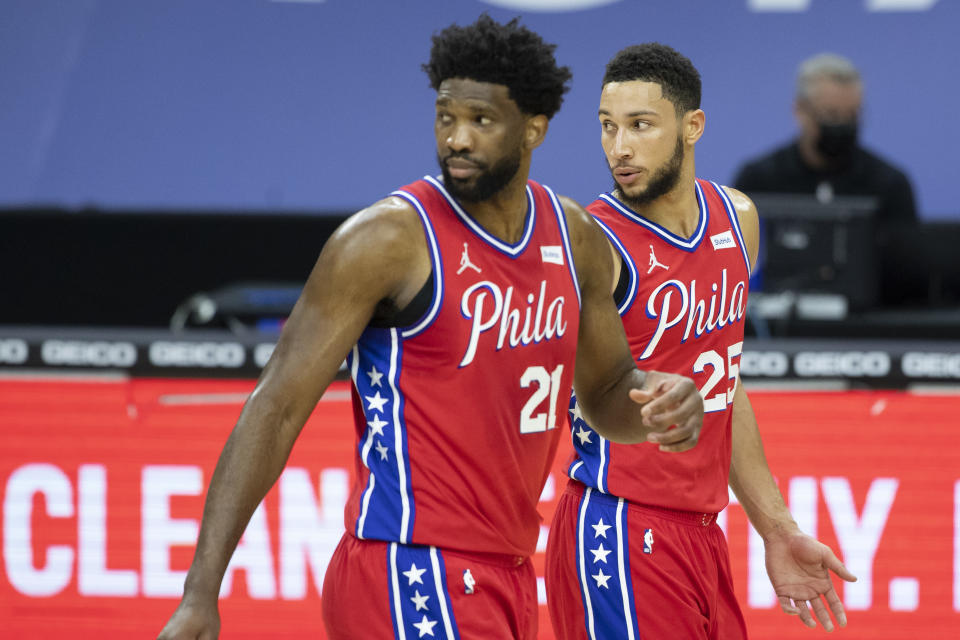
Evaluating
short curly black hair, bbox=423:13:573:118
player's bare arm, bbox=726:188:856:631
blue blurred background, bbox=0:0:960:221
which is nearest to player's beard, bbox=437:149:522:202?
short curly black hair, bbox=423:13:573:118

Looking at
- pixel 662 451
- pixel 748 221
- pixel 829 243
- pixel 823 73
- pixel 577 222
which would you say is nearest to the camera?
pixel 577 222

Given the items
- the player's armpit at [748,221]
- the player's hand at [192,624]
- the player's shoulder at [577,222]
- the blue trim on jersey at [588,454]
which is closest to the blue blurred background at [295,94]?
the player's armpit at [748,221]

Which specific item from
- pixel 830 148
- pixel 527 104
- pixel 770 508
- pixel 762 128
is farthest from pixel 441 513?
pixel 762 128

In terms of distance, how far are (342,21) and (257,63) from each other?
626 millimetres

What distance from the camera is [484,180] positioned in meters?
2.41

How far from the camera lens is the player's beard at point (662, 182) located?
3.21 meters

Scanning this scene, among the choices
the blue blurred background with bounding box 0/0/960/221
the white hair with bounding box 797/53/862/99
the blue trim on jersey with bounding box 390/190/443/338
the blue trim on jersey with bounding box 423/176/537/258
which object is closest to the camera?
the blue trim on jersey with bounding box 390/190/443/338

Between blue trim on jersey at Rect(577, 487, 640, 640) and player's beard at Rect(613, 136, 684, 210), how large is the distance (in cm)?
75

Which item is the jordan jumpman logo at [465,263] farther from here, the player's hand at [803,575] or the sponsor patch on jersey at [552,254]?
the player's hand at [803,575]

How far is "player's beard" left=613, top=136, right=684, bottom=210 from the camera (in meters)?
3.21

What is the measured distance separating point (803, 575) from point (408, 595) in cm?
129

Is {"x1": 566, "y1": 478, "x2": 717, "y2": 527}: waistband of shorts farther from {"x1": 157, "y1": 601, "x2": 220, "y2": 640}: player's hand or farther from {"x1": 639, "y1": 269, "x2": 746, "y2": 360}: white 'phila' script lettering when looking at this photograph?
{"x1": 157, "y1": 601, "x2": 220, "y2": 640}: player's hand

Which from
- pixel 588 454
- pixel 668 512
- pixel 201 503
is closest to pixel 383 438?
pixel 588 454

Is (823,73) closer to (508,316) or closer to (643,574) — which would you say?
(643,574)
